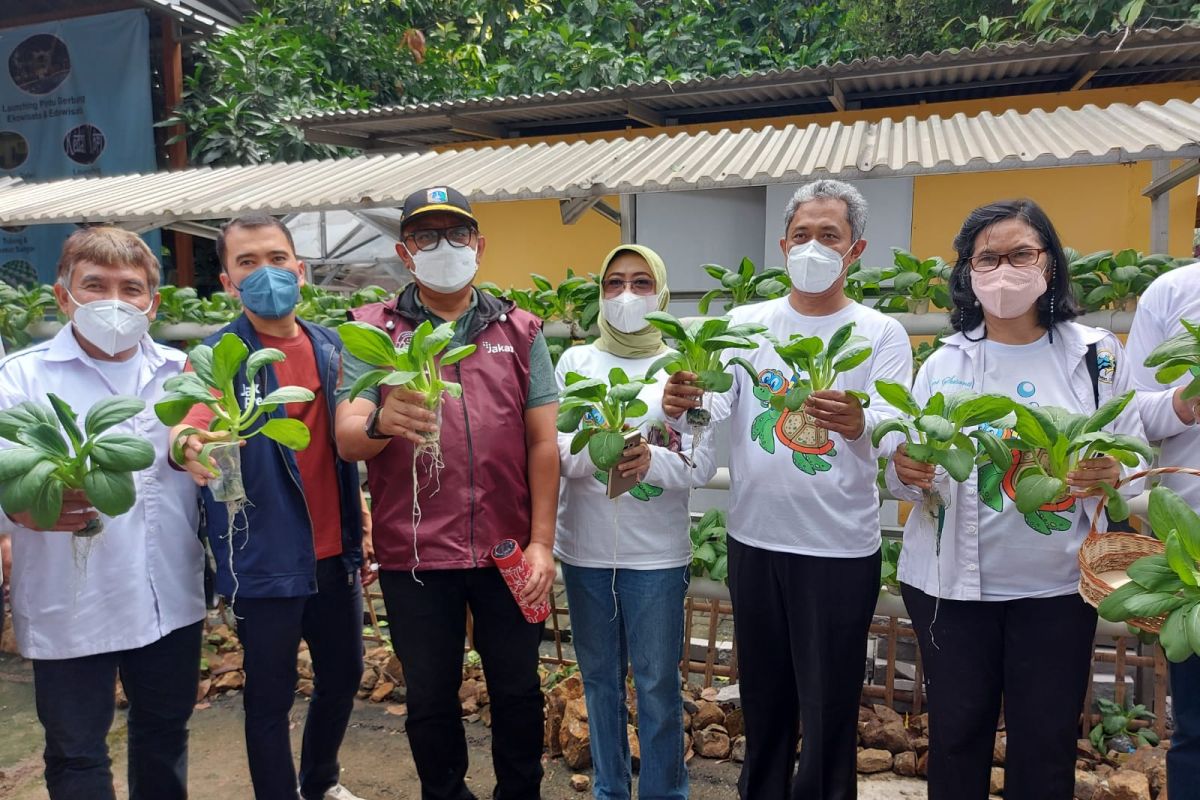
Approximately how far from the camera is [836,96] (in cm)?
638

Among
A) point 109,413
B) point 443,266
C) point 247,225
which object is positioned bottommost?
point 109,413

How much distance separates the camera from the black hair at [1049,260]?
215 centimetres

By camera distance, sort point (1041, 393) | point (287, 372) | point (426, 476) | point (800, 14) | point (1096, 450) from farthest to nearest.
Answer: point (800, 14) → point (287, 372) → point (426, 476) → point (1041, 393) → point (1096, 450)

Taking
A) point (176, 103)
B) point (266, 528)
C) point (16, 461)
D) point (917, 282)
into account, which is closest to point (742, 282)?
point (917, 282)

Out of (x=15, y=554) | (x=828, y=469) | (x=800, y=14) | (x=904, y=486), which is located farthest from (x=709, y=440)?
(x=800, y=14)

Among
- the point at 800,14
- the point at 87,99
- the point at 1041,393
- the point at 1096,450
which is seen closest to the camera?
the point at 1096,450

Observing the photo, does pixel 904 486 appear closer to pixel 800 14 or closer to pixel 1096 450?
pixel 1096 450

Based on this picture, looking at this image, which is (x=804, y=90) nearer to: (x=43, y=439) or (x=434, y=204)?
(x=434, y=204)

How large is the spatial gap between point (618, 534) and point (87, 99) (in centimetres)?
875

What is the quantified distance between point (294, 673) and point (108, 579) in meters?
0.60

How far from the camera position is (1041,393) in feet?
6.91

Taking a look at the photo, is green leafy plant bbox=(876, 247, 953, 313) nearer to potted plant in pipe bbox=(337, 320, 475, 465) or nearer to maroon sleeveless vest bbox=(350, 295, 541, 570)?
maroon sleeveless vest bbox=(350, 295, 541, 570)

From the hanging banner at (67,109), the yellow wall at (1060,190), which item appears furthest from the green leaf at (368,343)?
the hanging banner at (67,109)

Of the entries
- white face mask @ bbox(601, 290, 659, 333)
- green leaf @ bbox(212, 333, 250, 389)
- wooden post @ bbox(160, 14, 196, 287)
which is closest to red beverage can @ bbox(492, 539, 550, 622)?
white face mask @ bbox(601, 290, 659, 333)
